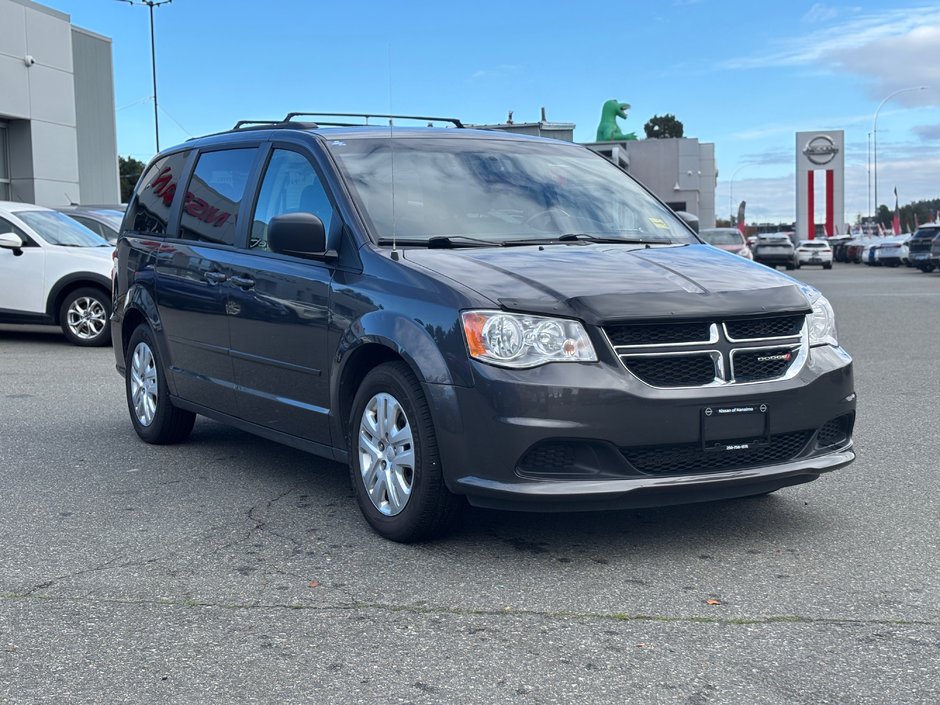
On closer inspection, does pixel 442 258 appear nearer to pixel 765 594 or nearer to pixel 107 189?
pixel 765 594

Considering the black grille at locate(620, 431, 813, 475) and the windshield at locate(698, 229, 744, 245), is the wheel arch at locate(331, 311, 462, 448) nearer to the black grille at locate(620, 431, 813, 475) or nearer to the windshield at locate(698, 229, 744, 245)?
the black grille at locate(620, 431, 813, 475)

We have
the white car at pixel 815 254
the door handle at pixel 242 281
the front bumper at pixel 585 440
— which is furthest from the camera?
the white car at pixel 815 254

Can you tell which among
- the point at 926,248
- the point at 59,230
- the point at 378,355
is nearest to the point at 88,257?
the point at 59,230

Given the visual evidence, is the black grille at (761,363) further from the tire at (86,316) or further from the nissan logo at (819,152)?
the nissan logo at (819,152)

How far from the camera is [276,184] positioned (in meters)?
6.30

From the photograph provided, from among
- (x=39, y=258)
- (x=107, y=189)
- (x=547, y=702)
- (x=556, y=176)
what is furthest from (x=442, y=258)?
(x=107, y=189)

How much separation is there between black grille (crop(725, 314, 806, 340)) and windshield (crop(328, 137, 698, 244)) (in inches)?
44.9

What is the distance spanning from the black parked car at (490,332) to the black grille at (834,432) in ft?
0.04

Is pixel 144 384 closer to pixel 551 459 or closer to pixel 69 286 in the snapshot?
pixel 551 459

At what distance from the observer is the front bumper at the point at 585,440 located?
4629 mm

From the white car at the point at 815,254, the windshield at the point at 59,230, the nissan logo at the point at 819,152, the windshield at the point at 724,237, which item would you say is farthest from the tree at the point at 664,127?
the windshield at the point at 59,230

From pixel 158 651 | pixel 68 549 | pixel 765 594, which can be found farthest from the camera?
pixel 68 549

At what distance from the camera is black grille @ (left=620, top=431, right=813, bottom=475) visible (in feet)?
15.6

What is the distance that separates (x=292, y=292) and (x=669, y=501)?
209 centimetres
